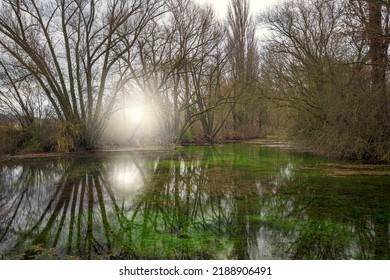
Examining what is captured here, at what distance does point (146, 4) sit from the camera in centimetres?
1747

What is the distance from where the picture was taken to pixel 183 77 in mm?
24203

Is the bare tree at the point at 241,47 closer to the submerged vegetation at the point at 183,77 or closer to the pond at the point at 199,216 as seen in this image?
the submerged vegetation at the point at 183,77

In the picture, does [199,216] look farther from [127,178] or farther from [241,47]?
[241,47]

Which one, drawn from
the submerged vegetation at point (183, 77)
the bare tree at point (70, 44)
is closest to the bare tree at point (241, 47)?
the submerged vegetation at point (183, 77)

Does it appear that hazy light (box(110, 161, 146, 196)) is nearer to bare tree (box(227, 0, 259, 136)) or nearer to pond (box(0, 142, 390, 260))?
pond (box(0, 142, 390, 260))

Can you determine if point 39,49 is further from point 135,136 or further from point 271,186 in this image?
point 271,186

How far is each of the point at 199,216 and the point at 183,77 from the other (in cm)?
2007

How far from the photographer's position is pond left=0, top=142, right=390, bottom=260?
12.0 feet

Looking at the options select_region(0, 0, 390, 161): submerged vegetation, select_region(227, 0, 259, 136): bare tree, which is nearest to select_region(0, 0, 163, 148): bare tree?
select_region(0, 0, 390, 161): submerged vegetation

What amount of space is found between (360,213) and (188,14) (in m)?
18.8

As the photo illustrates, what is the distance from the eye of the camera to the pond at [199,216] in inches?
144

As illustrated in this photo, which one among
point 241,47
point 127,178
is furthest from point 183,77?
point 127,178

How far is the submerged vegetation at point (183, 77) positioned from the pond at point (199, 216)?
11.8 feet

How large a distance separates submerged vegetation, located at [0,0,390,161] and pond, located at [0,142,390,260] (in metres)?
3.60
